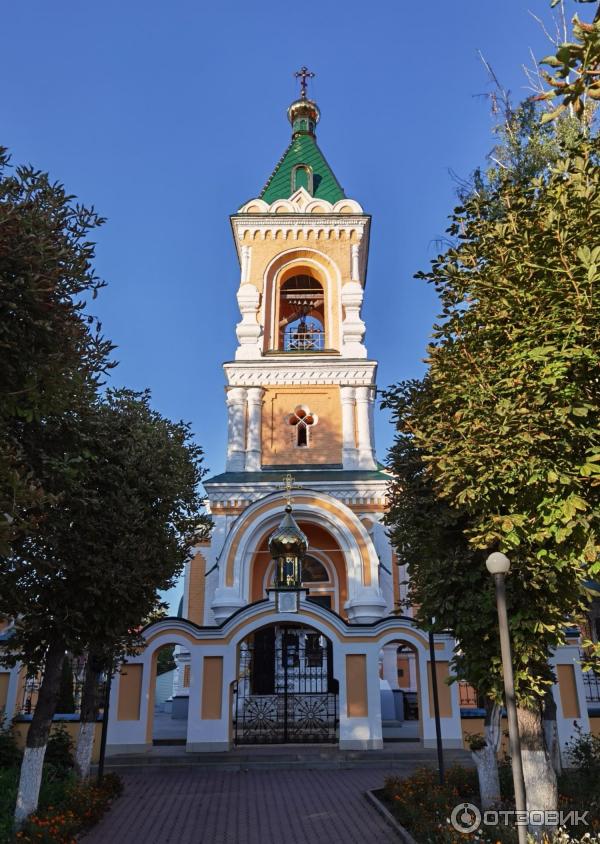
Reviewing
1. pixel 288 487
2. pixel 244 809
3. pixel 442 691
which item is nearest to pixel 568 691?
pixel 442 691

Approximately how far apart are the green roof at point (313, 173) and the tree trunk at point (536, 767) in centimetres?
2174

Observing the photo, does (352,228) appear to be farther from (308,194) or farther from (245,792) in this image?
(245,792)

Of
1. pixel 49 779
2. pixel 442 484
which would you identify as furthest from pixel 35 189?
pixel 49 779

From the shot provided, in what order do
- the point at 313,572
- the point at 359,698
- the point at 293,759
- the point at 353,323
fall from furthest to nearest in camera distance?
the point at 353,323
the point at 313,572
the point at 359,698
the point at 293,759

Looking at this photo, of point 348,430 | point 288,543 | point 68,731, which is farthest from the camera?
point 348,430

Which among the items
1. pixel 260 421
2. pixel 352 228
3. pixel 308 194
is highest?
pixel 308 194

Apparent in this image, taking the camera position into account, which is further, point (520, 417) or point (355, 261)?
point (355, 261)

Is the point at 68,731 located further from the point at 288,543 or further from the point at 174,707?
the point at 174,707

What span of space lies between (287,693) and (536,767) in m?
8.51

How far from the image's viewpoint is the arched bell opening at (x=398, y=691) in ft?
58.0

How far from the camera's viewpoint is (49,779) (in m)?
10.2

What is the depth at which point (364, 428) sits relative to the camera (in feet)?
72.0

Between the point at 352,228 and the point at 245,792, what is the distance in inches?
762

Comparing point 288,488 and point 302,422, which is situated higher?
point 302,422
